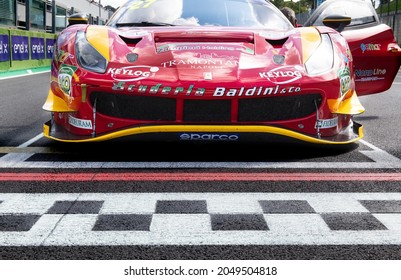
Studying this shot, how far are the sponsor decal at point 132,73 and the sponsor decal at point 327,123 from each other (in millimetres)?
1181

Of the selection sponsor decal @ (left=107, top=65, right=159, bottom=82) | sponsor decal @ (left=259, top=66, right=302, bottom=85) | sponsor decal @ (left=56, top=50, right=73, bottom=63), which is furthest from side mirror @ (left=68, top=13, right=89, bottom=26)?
sponsor decal @ (left=259, top=66, right=302, bottom=85)

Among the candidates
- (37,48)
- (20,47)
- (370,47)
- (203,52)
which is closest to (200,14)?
(203,52)

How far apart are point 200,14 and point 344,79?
155 centimetres

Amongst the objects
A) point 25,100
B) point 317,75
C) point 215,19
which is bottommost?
point 25,100

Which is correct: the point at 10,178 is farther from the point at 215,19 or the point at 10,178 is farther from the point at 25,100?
the point at 25,100

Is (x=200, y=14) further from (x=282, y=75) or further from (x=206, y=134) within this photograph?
(x=206, y=134)

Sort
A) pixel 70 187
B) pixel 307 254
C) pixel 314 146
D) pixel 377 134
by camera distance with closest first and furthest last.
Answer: pixel 307 254
pixel 70 187
pixel 314 146
pixel 377 134

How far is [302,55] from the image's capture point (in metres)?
4.66

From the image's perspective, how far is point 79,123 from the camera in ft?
14.8

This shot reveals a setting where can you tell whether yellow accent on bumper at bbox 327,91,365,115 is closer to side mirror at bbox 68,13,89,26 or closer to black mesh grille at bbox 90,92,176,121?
black mesh grille at bbox 90,92,176,121

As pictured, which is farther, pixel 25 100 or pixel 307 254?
pixel 25 100

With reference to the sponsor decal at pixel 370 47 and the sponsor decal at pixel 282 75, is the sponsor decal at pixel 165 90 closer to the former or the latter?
the sponsor decal at pixel 282 75
